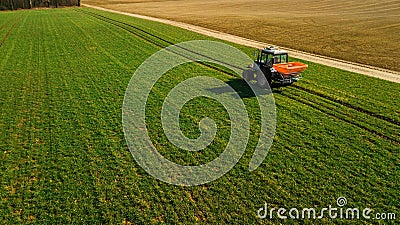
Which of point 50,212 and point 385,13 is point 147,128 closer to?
point 50,212

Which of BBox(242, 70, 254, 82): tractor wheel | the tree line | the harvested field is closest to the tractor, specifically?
BBox(242, 70, 254, 82): tractor wheel

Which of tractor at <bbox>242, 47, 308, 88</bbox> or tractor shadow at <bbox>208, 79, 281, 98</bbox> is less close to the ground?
tractor at <bbox>242, 47, 308, 88</bbox>

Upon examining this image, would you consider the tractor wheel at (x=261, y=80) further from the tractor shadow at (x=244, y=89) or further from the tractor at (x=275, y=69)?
the tractor shadow at (x=244, y=89)

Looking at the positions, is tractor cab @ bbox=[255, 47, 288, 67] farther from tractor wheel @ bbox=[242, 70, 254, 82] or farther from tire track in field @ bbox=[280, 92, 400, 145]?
tire track in field @ bbox=[280, 92, 400, 145]

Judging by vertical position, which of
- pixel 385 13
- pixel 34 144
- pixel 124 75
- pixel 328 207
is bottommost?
pixel 328 207

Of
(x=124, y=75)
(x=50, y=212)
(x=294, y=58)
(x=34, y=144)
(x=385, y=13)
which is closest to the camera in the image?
(x=50, y=212)

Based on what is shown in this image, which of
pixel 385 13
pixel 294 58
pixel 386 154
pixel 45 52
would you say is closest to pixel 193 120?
pixel 386 154
